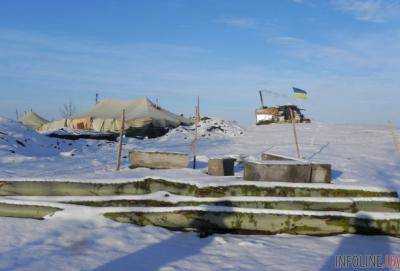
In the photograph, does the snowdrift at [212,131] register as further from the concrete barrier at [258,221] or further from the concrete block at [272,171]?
the concrete barrier at [258,221]

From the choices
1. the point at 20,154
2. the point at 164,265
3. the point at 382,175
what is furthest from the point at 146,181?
the point at 20,154

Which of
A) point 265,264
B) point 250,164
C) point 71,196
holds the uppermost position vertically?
point 250,164

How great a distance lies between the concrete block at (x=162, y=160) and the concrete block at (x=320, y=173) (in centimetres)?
302

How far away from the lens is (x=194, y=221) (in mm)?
7434

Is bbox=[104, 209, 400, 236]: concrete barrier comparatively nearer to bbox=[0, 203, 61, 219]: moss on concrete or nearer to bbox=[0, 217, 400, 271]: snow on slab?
bbox=[0, 217, 400, 271]: snow on slab

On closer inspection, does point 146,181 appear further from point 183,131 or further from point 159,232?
point 183,131

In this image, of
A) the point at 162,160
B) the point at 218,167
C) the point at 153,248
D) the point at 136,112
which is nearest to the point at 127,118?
the point at 136,112

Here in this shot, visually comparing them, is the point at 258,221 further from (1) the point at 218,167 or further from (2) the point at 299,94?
(2) the point at 299,94

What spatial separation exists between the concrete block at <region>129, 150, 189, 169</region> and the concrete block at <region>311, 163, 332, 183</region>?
3020 millimetres

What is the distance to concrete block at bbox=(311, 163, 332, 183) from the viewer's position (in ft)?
28.2

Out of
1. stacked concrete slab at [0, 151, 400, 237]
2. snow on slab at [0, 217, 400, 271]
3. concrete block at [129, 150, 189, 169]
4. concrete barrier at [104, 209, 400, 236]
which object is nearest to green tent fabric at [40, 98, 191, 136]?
concrete block at [129, 150, 189, 169]

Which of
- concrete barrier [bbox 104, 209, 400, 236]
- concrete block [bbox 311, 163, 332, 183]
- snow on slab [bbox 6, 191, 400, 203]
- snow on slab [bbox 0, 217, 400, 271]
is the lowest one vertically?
snow on slab [bbox 0, 217, 400, 271]

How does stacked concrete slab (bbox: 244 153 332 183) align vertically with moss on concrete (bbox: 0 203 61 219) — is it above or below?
above

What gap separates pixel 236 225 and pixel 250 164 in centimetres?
132
